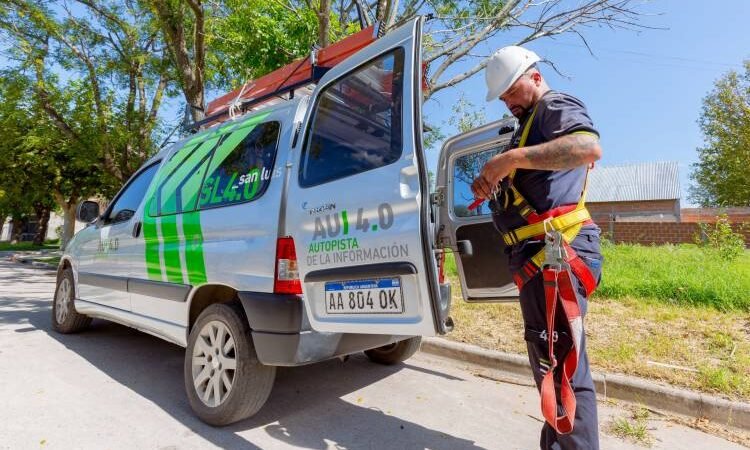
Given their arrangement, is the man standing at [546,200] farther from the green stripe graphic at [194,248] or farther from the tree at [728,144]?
the tree at [728,144]

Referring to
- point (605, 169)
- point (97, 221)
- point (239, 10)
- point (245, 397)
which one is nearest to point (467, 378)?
point (245, 397)

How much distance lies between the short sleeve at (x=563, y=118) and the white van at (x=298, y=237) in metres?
0.55

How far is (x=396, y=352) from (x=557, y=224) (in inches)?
91.6

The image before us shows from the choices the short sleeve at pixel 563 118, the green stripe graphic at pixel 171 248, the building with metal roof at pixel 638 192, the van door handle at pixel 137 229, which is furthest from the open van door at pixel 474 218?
the building with metal roof at pixel 638 192

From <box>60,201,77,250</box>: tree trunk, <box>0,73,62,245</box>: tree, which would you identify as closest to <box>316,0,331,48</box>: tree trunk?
<box>0,73,62,245</box>: tree

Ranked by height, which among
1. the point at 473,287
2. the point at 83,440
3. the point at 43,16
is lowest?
the point at 83,440

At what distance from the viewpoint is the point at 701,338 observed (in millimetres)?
3814

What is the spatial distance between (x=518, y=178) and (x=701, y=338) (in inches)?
120

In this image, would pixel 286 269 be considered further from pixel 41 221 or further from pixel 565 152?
pixel 41 221

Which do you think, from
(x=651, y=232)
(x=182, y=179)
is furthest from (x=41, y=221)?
(x=651, y=232)

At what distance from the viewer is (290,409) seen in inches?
119

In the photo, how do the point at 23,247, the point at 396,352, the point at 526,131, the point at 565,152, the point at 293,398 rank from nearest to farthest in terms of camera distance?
1. the point at 565,152
2. the point at 526,131
3. the point at 293,398
4. the point at 396,352
5. the point at 23,247

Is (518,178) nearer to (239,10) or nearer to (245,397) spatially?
(245,397)

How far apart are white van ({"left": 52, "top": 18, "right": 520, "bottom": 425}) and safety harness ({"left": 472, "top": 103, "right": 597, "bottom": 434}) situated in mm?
437
